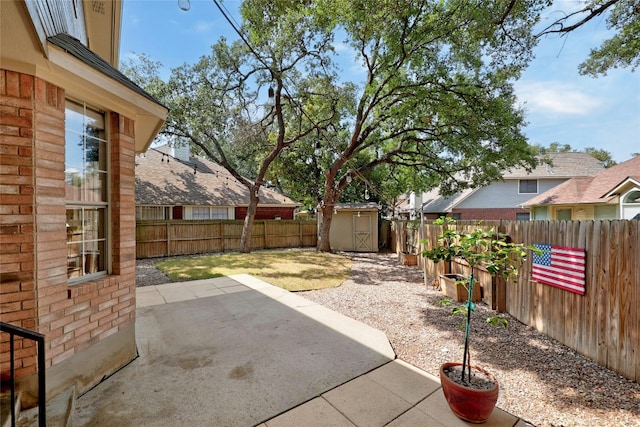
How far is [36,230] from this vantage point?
2.43 m

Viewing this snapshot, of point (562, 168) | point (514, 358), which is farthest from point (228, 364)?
point (562, 168)

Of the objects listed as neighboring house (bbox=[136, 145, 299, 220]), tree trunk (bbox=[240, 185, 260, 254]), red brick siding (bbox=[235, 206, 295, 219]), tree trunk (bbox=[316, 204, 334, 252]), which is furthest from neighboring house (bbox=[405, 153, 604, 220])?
tree trunk (bbox=[240, 185, 260, 254])

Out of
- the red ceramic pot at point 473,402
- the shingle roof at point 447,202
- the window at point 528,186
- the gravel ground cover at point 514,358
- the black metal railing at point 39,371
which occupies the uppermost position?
the window at point 528,186

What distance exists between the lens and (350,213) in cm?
1659

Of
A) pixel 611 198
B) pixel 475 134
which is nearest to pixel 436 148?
pixel 475 134

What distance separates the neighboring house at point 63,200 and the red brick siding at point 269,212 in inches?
595

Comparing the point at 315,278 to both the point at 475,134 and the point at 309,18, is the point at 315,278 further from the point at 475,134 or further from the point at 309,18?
the point at 309,18

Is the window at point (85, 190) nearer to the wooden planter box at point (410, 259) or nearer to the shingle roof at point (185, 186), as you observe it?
the wooden planter box at point (410, 259)

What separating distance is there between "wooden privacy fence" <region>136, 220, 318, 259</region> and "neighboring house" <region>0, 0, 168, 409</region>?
10794 millimetres

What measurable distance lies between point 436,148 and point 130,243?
14.0 m

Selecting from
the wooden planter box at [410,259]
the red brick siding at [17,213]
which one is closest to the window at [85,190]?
the red brick siding at [17,213]

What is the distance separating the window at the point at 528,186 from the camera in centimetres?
2041

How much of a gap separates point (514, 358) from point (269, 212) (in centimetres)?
1725

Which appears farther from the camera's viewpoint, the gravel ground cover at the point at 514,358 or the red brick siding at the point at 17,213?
the gravel ground cover at the point at 514,358
